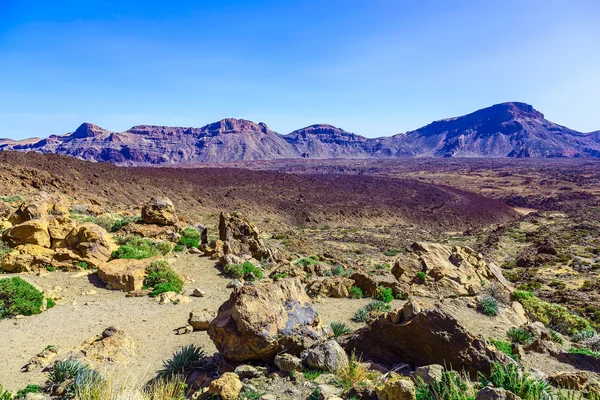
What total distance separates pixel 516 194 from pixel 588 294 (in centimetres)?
5600

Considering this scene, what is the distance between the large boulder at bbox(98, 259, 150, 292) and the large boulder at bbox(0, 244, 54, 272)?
1765mm

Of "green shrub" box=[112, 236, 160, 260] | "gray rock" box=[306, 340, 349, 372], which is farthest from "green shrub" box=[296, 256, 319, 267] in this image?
"gray rock" box=[306, 340, 349, 372]

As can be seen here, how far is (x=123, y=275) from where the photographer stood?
10.8m

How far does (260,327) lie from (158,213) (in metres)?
11.5

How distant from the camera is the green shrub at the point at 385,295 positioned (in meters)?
11.3

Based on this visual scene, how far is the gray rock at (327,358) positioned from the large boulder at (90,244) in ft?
28.6

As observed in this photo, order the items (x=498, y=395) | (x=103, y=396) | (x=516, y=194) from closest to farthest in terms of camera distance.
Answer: (x=498, y=395)
(x=103, y=396)
(x=516, y=194)

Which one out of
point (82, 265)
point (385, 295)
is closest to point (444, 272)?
point (385, 295)

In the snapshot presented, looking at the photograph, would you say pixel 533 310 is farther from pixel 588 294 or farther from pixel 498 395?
pixel 498 395

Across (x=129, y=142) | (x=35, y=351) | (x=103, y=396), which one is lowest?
(x=35, y=351)

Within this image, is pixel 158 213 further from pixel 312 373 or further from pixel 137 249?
pixel 312 373

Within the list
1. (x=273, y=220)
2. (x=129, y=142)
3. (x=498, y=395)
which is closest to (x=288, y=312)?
(x=498, y=395)

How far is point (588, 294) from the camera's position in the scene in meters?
16.8

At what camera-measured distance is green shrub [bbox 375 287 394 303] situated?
36.9 feet
